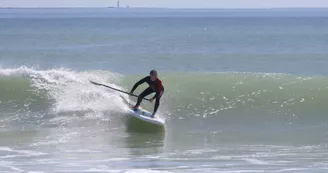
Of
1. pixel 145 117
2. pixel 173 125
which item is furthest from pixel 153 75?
pixel 173 125

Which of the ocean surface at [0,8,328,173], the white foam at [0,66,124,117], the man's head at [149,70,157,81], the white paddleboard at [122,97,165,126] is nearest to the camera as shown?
the ocean surface at [0,8,328,173]

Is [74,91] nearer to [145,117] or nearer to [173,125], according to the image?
[173,125]

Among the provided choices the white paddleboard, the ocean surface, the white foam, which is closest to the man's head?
the white paddleboard

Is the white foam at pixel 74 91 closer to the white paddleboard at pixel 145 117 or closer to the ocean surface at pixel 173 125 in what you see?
the ocean surface at pixel 173 125

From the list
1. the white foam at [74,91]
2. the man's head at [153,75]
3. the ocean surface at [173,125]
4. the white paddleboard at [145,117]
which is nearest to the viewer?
the ocean surface at [173,125]

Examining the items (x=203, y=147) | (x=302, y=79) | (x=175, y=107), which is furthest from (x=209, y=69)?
(x=203, y=147)

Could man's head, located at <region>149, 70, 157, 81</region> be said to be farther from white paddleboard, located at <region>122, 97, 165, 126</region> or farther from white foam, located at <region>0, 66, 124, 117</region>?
white foam, located at <region>0, 66, 124, 117</region>

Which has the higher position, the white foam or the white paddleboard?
the white foam

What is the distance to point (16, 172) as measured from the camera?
36.0 feet

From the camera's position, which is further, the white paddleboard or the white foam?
the white foam

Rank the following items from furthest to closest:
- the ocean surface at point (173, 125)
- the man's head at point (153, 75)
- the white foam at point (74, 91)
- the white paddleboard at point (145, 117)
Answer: the white foam at point (74, 91) < the white paddleboard at point (145, 117) < the man's head at point (153, 75) < the ocean surface at point (173, 125)

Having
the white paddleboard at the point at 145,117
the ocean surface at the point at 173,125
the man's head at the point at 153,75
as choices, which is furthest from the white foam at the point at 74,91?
the man's head at the point at 153,75

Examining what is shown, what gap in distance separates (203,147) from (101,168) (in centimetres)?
272

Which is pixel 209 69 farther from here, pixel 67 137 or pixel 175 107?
pixel 67 137
